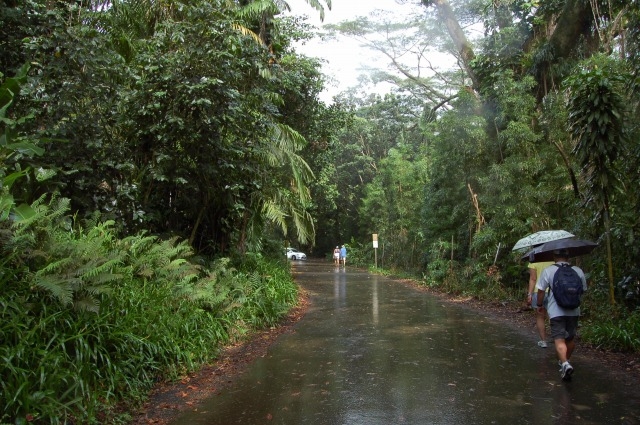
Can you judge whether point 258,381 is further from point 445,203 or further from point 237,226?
point 445,203

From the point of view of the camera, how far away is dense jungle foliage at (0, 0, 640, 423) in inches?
208

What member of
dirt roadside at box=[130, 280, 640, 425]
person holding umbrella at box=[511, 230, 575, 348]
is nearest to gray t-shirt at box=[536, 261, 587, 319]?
dirt roadside at box=[130, 280, 640, 425]

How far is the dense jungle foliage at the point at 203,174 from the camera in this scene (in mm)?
5281

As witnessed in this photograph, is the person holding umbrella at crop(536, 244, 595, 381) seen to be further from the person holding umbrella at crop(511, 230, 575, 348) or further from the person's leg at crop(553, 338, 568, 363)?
the person holding umbrella at crop(511, 230, 575, 348)

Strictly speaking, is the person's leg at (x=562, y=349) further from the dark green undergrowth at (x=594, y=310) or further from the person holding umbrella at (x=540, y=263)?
the dark green undergrowth at (x=594, y=310)

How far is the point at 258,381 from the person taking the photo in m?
6.24

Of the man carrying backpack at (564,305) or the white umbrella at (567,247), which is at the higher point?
the white umbrella at (567,247)

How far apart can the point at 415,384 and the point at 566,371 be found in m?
1.79

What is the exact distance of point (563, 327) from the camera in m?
6.00

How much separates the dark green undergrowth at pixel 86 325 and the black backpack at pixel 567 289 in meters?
4.69

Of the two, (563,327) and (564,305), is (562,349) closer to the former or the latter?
(563,327)

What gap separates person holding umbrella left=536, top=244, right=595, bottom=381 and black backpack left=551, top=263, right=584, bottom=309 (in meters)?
0.03

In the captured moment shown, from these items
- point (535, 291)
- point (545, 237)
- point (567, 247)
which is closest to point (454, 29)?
point (545, 237)

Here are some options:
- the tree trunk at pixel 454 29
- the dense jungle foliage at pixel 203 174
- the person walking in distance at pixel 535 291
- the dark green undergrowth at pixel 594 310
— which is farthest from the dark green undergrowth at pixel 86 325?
the tree trunk at pixel 454 29
